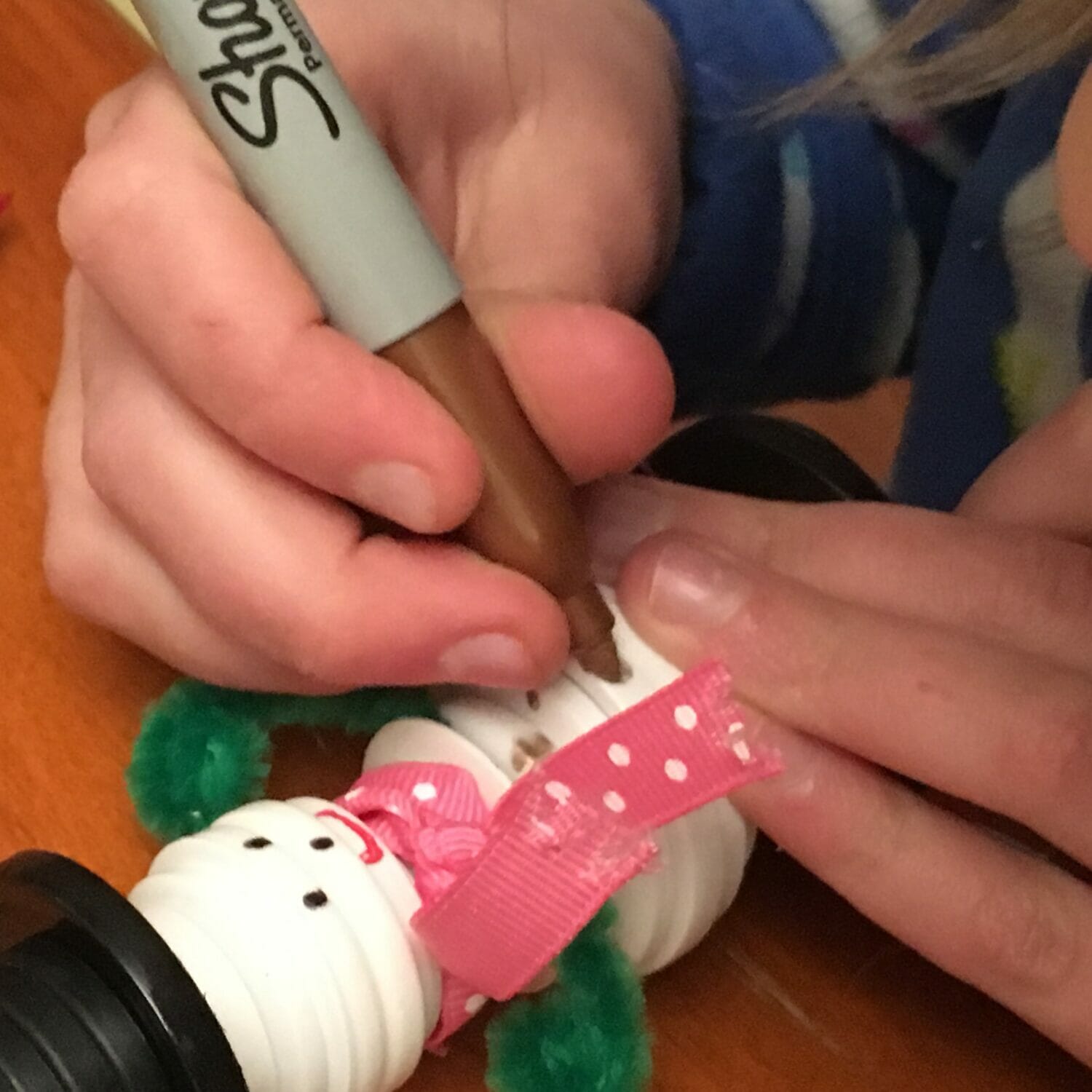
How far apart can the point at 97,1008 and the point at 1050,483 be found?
284mm

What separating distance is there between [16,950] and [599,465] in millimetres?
151

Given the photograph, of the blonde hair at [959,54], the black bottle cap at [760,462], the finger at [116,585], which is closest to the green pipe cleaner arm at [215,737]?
the finger at [116,585]

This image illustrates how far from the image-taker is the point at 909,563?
327 millimetres

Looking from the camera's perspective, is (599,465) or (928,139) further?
(928,139)

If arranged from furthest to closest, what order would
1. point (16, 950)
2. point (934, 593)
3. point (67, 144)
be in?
point (67, 144), point (934, 593), point (16, 950)

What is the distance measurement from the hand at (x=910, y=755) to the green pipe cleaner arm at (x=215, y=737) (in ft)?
0.23

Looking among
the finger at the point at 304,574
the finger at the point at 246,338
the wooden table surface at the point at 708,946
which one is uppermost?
the finger at the point at 246,338

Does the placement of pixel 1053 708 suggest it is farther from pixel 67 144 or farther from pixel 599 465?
pixel 67 144

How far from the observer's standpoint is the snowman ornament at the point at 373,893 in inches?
9.5

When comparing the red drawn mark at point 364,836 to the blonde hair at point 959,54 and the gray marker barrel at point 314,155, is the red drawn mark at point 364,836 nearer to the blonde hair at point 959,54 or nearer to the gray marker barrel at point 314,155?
the gray marker barrel at point 314,155

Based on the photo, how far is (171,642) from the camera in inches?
12.3

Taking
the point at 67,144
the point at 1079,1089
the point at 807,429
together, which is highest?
the point at 67,144

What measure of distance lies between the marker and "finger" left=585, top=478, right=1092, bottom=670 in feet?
0.21

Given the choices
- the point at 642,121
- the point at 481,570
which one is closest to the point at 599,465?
the point at 481,570
